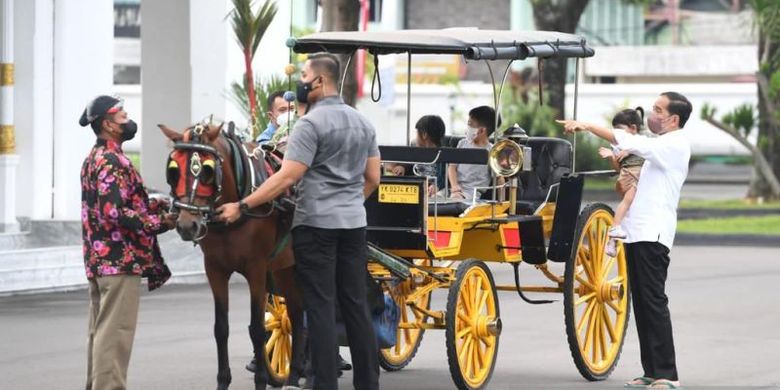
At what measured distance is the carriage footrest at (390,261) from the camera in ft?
33.9

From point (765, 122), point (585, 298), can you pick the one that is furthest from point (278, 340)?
point (765, 122)

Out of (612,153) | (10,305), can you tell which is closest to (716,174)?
(10,305)

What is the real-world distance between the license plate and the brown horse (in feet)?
2.80

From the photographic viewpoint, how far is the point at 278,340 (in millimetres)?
11117

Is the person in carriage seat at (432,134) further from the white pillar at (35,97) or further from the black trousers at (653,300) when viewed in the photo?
the white pillar at (35,97)

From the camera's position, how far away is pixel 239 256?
980 centimetres

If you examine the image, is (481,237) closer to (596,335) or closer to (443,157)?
(443,157)

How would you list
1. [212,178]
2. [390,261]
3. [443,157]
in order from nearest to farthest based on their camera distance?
[212,178], [390,261], [443,157]

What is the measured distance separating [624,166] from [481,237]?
108cm

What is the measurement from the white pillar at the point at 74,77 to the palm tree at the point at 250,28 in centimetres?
148

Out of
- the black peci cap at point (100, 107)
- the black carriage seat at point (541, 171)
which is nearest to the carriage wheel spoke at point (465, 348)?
the black carriage seat at point (541, 171)

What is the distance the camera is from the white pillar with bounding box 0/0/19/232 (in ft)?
61.1

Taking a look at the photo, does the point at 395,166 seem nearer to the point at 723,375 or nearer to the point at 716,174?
the point at 723,375

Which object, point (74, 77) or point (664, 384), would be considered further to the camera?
point (74, 77)
